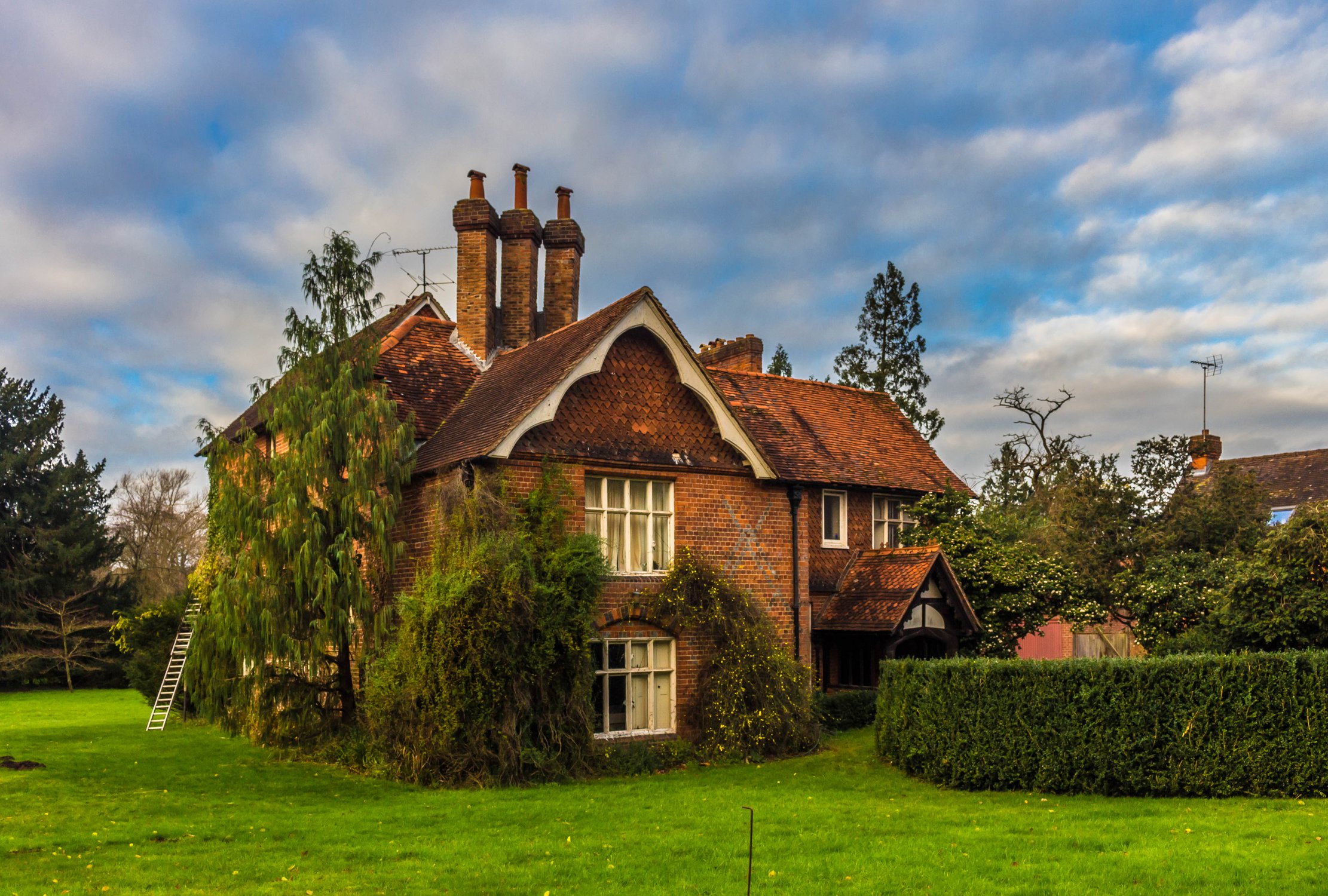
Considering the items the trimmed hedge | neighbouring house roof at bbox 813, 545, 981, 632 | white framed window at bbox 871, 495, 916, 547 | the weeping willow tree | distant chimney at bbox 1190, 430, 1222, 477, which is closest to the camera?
the trimmed hedge

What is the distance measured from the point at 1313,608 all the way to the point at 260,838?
622 inches

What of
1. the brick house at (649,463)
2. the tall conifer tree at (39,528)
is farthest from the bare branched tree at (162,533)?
the brick house at (649,463)

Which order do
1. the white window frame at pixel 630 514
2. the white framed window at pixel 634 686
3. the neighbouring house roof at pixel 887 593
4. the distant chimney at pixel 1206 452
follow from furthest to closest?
the distant chimney at pixel 1206 452, the neighbouring house roof at pixel 887 593, the white window frame at pixel 630 514, the white framed window at pixel 634 686

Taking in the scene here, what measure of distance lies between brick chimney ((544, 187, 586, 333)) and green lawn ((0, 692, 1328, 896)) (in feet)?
37.6

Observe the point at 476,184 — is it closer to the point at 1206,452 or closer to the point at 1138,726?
the point at 1138,726

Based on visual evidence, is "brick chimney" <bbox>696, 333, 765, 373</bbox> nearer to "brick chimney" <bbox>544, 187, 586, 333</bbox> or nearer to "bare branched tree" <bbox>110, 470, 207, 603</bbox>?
"brick chimney" <bbox>544, 187, 586, 333</bbox>

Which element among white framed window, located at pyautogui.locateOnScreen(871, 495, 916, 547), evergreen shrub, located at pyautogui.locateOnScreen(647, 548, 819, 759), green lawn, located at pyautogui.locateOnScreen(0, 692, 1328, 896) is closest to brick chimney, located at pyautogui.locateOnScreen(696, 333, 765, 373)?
white framed window, located at pyautogui.locateOnScreen(871, 495, 916, 547)

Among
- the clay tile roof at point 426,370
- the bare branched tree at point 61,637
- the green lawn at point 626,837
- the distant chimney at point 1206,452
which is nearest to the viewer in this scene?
the green lawn at point 626,837

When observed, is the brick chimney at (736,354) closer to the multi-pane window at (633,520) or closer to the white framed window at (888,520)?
the white framed window at (888,520)

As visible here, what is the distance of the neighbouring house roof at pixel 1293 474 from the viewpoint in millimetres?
43656

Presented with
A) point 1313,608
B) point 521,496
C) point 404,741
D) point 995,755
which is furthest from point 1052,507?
point 404,741

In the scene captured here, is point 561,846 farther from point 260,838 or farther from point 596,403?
point 596,403

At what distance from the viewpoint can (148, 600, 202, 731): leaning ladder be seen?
24656 millimetres

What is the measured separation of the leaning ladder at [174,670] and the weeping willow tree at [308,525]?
7.48 meters
